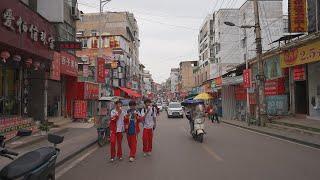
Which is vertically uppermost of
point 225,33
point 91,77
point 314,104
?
point 225,33

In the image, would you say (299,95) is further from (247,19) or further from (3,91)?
(247,19)

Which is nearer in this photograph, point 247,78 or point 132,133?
point 132,133

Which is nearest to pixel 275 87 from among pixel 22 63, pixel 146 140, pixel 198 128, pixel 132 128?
pixel 198 128

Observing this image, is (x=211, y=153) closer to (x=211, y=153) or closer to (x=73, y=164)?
(x=211, y=153)

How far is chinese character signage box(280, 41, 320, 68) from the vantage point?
2230 centimetres

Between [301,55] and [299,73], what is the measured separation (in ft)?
8.54

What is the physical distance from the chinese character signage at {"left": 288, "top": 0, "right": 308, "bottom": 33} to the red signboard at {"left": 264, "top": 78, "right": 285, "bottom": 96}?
6.76 metres

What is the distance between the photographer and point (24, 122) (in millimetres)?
20234

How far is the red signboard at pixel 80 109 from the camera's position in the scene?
32.3m

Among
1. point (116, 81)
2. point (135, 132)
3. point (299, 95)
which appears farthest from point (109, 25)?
point (135, 132)

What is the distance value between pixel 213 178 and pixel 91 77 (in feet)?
112

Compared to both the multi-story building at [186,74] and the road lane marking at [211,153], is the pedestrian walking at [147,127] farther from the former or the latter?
the multi-story building at [186,74]

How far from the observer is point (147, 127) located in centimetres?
1420

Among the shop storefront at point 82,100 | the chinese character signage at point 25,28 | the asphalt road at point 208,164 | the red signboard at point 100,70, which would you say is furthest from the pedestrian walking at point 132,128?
the red signboard at point 100,70
